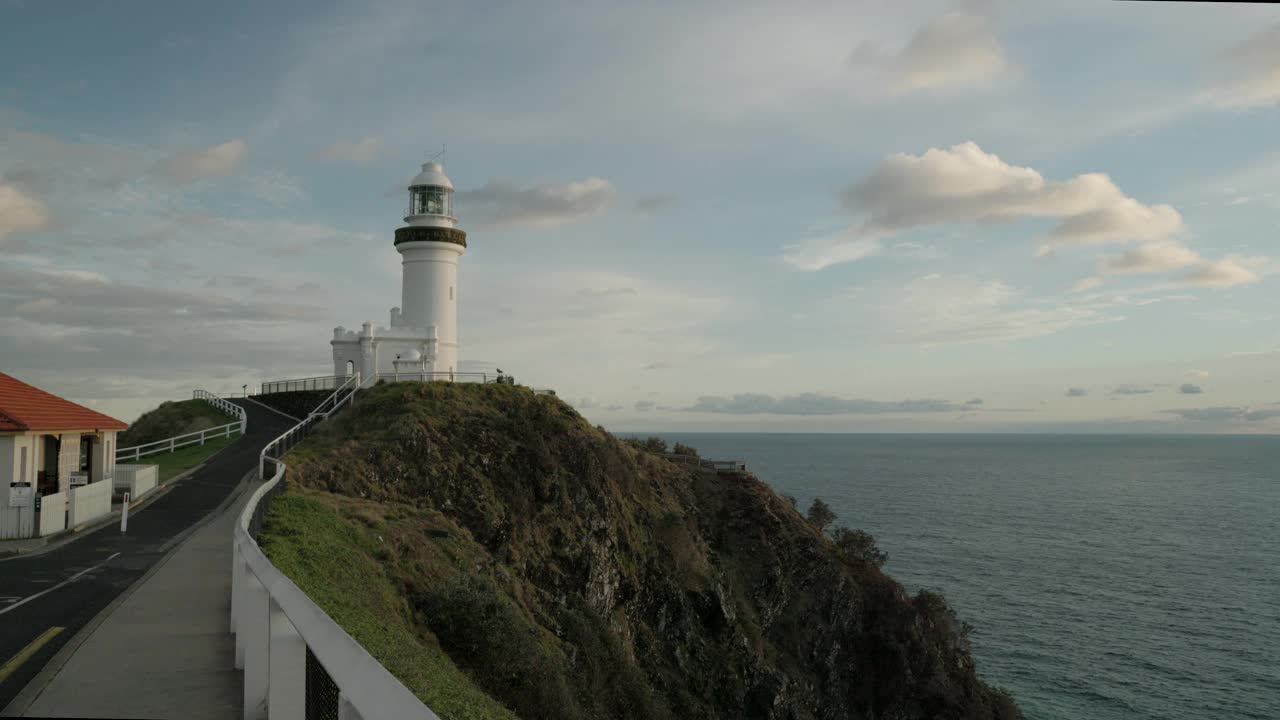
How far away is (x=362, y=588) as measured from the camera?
1530 cm

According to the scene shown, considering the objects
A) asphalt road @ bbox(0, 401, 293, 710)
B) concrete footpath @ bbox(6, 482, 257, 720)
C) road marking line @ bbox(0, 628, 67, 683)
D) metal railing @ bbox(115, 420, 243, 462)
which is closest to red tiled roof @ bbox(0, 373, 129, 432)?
asphalt road @ bbox(0, 401, 293, 710)

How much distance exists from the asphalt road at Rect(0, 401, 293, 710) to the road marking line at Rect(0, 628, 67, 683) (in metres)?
0.01

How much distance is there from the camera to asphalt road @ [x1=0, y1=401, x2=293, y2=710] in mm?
9788

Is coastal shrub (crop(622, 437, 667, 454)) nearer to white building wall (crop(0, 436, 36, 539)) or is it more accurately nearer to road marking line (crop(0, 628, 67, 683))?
white building wall (crop(0, 436, 36, 539))

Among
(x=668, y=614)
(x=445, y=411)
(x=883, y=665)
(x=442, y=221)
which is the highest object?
(x=442, y=221)

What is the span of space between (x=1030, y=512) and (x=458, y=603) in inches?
3892

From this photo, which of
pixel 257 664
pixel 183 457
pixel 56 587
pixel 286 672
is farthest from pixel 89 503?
pixel 286 672

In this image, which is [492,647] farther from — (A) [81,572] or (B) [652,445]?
(B) [652,445]

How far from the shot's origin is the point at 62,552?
17625 millimetres

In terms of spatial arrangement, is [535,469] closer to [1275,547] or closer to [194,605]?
[194,605]

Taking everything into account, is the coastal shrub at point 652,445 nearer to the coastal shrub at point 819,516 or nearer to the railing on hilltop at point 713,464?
the railing on hilltop at point 713,464

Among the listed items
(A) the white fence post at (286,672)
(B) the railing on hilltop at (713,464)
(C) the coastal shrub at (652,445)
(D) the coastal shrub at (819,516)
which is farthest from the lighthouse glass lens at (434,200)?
(A) the white fence post at (286,672)

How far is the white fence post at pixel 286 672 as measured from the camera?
446cm

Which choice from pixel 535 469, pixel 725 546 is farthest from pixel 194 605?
pixel 725 546
